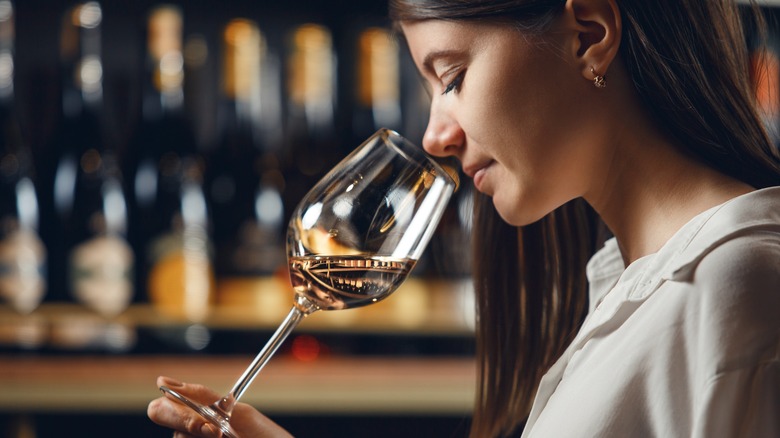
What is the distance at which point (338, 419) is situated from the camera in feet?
5.18

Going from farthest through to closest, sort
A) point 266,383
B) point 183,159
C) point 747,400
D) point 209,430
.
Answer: point 183,159 < point 266,383 < point 209,430 < point 747,400

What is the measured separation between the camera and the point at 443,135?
0.67 m

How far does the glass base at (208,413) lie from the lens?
584 mm

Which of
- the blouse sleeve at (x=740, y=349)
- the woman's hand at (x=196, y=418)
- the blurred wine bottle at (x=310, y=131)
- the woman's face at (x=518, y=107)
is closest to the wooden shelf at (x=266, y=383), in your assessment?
the blurred wine bottle at (x=310, y=131)

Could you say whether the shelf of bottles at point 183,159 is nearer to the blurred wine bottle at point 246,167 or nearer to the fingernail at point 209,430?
the blurred wine bottle at point 246,167

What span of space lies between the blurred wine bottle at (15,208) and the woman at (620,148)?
87 cm

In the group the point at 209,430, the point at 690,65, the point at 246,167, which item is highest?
the point at 690,65

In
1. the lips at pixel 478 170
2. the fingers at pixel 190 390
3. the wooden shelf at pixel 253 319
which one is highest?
the lips at pixel 478 170

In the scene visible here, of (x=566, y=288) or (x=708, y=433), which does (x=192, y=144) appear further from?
(x=708, y=433)

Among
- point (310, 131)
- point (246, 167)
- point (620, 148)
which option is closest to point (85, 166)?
point (246, 167)

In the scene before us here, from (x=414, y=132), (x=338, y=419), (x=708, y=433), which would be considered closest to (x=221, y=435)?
(x=708, y=433)

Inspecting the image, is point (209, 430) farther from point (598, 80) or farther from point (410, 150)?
point (598, 80)

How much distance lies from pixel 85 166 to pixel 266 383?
1.83 ft

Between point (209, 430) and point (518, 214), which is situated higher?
point (518, 214)
